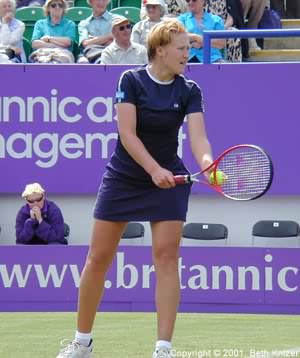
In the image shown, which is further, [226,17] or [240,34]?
[226,17]

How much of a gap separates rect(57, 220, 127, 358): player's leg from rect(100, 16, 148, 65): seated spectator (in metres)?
5.97

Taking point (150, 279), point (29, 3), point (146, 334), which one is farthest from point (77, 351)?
point (29, 3)

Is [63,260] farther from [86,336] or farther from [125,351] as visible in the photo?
[86,336]

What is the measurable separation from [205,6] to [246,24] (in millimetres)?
1093

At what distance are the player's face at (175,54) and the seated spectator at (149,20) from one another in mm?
6425

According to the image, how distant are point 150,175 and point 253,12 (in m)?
8.25

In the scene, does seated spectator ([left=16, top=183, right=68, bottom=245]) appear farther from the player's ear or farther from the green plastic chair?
the player's ear

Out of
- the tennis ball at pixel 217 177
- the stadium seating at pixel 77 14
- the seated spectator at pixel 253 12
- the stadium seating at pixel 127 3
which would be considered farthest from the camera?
the stadium seating at pixel 127 3

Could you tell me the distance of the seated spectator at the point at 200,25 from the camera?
12.1 meters

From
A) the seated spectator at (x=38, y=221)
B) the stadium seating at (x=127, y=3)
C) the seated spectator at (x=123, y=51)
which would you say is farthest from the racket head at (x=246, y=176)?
the stadium seating at (x=127, y=3)

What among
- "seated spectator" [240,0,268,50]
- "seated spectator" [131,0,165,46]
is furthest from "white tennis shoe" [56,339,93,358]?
"seated spectator" [240,0,268,50]

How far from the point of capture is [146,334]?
8.12m

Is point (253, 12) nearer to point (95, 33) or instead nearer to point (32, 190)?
point (95, 33)

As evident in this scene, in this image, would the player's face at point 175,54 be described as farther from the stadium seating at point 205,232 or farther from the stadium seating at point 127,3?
the stadium seating at point 127,3
